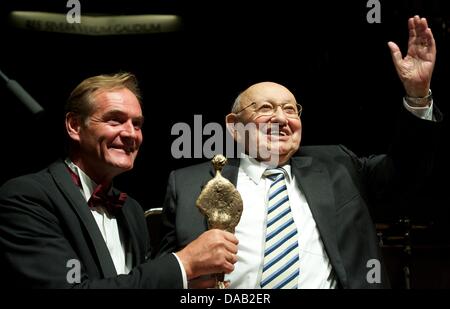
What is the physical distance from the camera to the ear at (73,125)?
78.7 inches

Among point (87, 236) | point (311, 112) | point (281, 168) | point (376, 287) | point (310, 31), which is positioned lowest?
point (376, 287)

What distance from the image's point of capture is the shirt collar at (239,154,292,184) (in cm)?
206

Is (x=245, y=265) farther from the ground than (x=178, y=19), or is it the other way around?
(x=178, y=19)

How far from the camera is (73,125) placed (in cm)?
201

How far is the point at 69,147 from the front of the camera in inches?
80.9

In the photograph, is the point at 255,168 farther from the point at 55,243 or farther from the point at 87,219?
the point at 55,243

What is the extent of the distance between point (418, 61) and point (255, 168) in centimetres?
66

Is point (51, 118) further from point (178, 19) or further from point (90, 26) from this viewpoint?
point (178, 19)

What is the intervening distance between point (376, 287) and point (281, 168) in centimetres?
52
